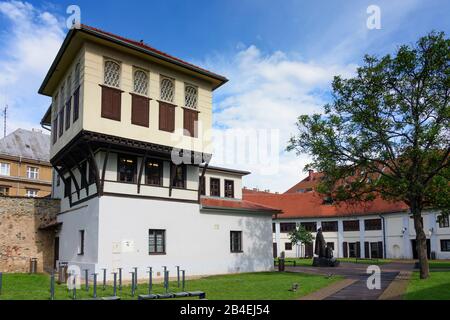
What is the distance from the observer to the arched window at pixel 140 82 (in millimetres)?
21516

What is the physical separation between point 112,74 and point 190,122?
4.91 metres

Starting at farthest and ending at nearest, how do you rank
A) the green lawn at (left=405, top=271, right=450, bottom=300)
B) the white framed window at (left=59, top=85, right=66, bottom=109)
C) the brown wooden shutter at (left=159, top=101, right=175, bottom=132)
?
the white framed window at (left=59, top=85, right=66, bottom=109) < the brown wooden shutter at (left=159, top=101, right=175, bottom=132) < the green lawn at (left=405, top=271, right=450, bottom=300)

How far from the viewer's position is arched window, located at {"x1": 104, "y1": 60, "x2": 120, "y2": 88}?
67.4 feet

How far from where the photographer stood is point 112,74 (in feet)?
68.0

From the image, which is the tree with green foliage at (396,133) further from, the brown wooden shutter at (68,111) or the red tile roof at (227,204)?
the brown wooden shutter at (68,111)

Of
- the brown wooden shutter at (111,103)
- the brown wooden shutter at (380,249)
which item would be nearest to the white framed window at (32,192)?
the brown wooden shutter at (111,103)

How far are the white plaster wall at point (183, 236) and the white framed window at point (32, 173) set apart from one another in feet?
92.0

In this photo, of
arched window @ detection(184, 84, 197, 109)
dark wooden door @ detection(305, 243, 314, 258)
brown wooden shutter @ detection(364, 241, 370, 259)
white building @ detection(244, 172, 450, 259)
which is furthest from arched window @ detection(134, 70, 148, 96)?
brown wooden shutter @ detection(364, 241, 370, 259)

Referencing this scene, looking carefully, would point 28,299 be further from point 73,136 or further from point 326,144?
point 326,144

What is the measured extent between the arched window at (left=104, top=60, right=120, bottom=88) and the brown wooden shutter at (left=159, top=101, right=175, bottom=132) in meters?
2.54

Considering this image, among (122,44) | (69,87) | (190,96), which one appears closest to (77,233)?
(69,87)

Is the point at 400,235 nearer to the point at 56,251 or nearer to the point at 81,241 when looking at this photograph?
the point at 56,251

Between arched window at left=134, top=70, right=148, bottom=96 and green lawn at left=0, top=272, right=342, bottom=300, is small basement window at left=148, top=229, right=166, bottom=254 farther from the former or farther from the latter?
arched window at left=134, top=70, right=148, bottom=96

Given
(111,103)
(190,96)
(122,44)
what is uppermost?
(122,44)
